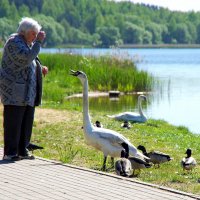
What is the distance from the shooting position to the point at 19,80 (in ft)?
35.1

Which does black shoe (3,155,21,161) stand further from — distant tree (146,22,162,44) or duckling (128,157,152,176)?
distant tree (146,22,162,44)

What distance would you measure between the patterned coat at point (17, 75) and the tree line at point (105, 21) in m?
99.8

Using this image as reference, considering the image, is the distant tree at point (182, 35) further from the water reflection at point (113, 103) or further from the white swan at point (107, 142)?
the white swan at point (107, 142)

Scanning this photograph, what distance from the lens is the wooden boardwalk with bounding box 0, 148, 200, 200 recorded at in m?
8.38

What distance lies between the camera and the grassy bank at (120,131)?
1033cm

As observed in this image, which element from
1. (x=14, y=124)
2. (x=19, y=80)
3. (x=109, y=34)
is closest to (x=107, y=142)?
(x=14, y=124)

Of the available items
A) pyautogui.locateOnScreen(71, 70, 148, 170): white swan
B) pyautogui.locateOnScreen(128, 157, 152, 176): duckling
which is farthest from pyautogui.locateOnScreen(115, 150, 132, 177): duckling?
pyautogui.locateOnScreen(71, 70, 148, 170): white swan

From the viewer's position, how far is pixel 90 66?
33.7 meters

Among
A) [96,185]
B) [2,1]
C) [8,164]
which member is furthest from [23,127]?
[2,1]

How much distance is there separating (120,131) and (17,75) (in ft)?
20.5

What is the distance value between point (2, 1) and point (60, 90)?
91.8 m

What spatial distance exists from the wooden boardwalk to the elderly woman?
0.59 m

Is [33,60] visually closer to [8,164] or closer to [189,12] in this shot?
[8,164]

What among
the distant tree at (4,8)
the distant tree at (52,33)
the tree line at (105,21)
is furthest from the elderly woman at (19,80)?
the distant tree at (4,8)
